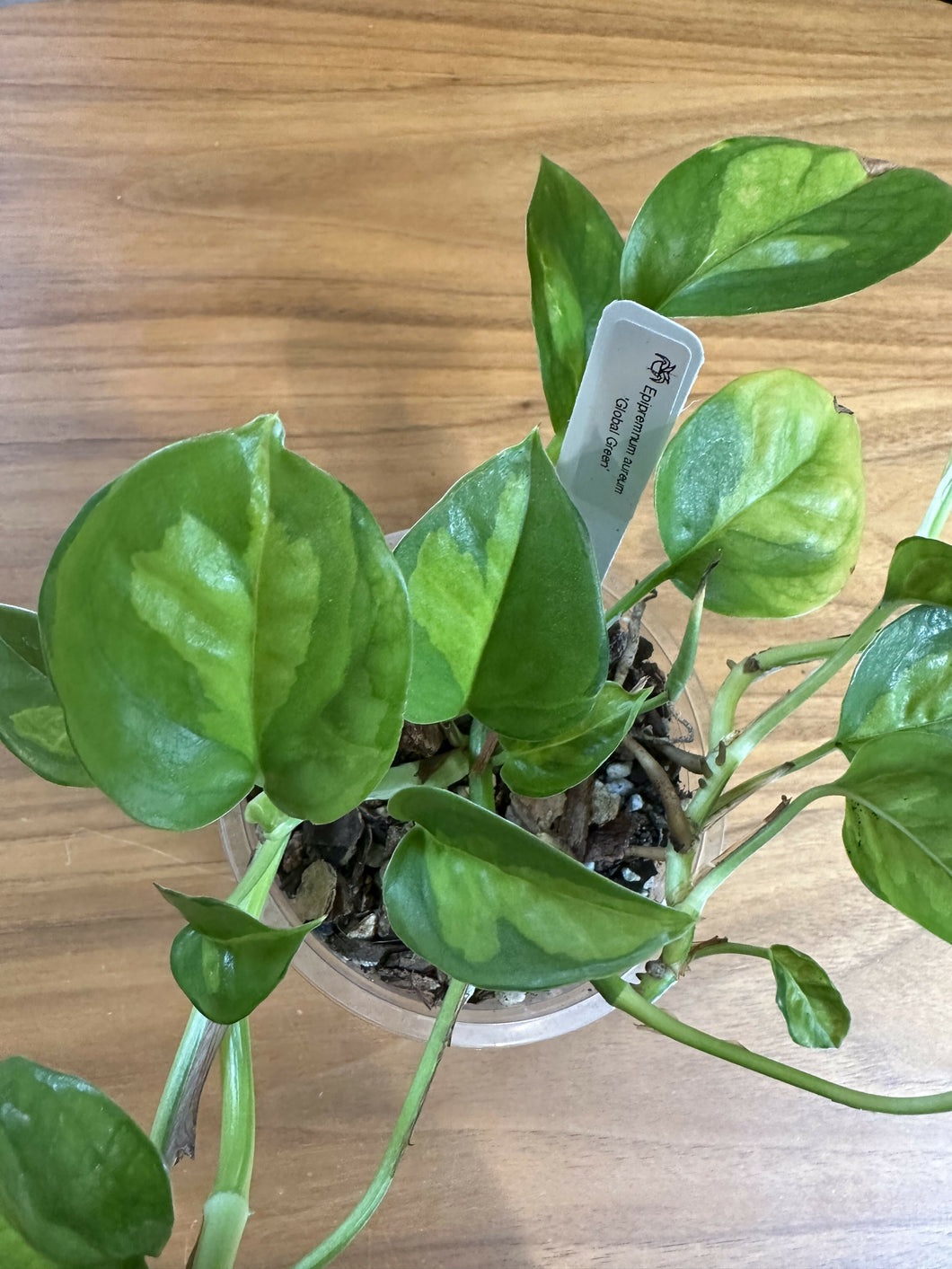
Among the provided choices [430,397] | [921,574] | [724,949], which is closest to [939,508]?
[921,574]

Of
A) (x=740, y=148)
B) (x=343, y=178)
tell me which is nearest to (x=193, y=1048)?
(x=740, y=148)

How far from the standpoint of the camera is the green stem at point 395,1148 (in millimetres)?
270

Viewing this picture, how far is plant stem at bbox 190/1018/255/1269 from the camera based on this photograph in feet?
0.90

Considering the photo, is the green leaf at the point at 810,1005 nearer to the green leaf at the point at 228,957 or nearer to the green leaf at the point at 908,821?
the green leaf at the point at 908,821

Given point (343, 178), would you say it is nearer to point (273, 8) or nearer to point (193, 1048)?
point (273, 8)

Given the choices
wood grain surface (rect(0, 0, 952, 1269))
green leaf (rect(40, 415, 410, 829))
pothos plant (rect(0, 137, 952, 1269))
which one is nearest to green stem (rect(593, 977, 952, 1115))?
pothos plant (rect(0, 137, 952, 1269))

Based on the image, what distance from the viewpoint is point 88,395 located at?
545 millimetres

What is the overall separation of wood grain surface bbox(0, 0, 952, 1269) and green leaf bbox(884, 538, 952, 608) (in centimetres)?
19

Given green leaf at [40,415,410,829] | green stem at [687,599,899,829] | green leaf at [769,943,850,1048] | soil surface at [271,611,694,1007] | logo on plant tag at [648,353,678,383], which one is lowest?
soil surface at [271,611,694,1007]

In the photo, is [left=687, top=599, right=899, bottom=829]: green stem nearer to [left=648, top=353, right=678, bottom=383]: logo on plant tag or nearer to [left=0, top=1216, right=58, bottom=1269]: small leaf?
[left=648, top=353, right=678, bottom=383]: logo on plant tag

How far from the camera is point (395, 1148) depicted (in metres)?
0.28

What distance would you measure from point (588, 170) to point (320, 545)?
1.52 ft

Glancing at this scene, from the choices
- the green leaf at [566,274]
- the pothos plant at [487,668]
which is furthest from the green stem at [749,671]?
the green leaf at [566,274]

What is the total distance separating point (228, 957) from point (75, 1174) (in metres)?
0.06
